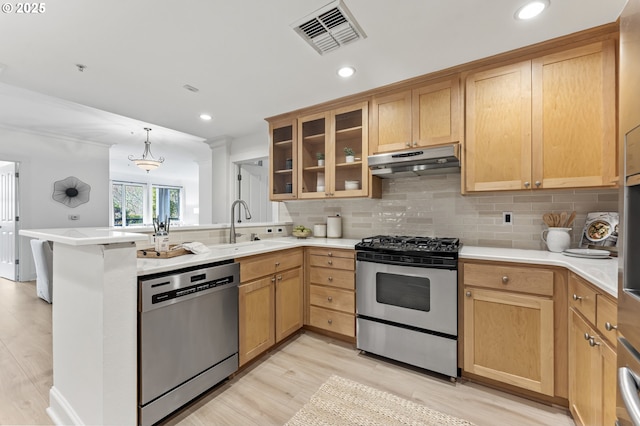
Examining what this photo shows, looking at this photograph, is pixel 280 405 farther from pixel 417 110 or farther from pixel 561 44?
pixel 561 44

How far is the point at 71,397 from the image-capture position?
157 centimetres

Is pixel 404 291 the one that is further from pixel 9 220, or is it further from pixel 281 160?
pixel 9 220

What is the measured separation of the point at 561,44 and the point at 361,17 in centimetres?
148

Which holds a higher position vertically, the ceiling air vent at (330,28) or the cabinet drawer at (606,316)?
the ceiling air vent at (330,28)

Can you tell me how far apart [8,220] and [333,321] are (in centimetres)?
638

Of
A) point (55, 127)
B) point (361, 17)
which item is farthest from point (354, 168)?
point (55, 127)

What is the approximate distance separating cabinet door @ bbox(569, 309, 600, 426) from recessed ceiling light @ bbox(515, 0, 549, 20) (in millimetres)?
1787

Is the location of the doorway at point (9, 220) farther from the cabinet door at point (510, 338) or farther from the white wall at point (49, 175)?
the cabinet door at point (510, 338)

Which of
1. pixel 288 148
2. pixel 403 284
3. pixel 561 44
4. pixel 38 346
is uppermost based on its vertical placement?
pixel 561 44

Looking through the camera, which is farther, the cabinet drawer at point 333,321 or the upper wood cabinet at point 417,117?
the cabinet drawer at point 333,321

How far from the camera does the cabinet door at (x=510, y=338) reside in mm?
1763

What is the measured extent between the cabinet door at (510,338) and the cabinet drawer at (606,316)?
50 cm

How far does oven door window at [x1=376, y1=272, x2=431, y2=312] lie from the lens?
7.06ft

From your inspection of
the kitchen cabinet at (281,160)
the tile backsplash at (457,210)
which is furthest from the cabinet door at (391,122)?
the kitchen cabinet at (281,160)
